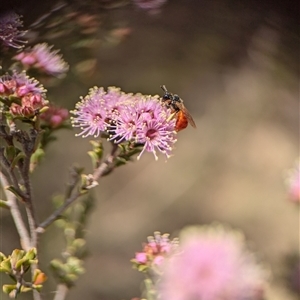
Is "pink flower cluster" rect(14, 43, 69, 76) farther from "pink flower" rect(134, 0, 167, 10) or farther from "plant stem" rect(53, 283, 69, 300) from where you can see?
"plant stem" rect(53, 283, 69, 300)

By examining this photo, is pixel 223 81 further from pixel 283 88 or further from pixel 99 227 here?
pixel 99 227

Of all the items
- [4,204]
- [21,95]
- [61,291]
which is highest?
[21,95]

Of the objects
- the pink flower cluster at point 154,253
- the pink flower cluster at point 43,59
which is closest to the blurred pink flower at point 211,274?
the pink flower cluster at point 154,253

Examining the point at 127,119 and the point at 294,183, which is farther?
the point at 294,183

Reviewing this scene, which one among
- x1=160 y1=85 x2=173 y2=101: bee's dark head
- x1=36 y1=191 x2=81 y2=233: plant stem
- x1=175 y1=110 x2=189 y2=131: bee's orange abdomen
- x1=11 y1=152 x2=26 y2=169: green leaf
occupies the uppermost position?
x1=11 y1=152 x2=26 y2=169: green leaf

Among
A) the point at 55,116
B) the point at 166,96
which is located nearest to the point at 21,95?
the point at 55,116

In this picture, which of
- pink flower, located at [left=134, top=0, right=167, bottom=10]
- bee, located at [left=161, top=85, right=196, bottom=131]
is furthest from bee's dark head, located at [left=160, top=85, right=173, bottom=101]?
pink flower, located at [left=134, top=0, right=167, bottom=10]

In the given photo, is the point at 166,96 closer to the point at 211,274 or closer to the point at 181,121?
the point at 181,121
